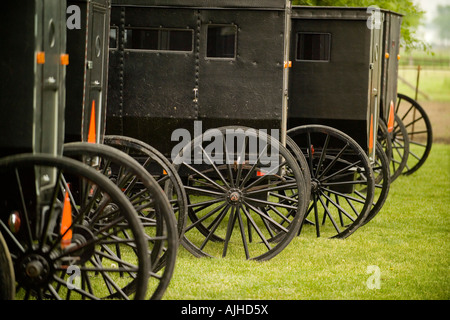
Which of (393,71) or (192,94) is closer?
(192,94)

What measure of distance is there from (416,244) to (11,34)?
452cm

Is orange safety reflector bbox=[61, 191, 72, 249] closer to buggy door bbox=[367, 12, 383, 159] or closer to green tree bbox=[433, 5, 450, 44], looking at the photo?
buggy door bbox=[367, 12, 383, 159]

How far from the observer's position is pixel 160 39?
21.1 ft

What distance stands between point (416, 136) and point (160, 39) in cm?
1253

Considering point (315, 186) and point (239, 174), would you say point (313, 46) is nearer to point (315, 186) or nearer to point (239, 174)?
point (315, 186)

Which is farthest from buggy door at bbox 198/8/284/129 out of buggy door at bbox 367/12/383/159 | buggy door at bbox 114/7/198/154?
buggy door at bbox 367/12/383/159

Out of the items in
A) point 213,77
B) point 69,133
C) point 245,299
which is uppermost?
point 213,77

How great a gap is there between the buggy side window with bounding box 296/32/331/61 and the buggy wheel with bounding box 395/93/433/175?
346cm

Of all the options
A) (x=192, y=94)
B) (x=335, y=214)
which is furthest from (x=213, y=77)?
(x=335, y=214)

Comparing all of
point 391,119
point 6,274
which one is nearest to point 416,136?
point 391,119

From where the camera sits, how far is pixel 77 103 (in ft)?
17.5

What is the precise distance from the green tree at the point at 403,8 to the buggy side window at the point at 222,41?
3.44m

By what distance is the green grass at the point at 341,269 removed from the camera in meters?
5.43

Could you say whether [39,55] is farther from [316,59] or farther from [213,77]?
[316,59]
